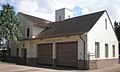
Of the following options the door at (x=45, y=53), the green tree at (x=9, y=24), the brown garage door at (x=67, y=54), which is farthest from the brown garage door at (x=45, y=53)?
the green tree at (x=9, y=24)

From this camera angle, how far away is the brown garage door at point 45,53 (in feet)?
85.2

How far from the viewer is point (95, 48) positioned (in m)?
22.9

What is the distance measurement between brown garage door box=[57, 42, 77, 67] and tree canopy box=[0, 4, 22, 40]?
7.23 m

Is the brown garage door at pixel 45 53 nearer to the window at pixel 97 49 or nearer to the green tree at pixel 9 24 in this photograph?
the green tree at pixel 9 24

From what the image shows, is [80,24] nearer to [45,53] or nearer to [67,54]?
[67,54]

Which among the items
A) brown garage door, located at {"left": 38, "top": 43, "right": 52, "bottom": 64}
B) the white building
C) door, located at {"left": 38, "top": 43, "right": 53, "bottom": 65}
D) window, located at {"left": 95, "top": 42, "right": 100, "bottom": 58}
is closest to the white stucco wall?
the white building

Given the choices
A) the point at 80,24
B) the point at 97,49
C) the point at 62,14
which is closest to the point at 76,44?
the point at 97,49

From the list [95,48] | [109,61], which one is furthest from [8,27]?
[109,61]

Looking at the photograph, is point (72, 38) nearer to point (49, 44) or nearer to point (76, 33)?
point (76, 33)

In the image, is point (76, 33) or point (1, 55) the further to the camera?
point (1, 55)

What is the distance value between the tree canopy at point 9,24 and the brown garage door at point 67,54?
7.23m

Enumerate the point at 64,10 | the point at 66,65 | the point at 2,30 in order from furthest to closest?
the point at 64,10, the point at 2,30, the point at 66,65

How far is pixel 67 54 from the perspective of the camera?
23297mm

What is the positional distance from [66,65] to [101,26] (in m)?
6.14
